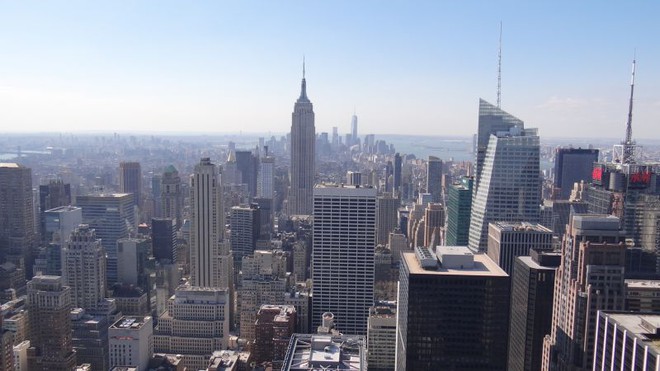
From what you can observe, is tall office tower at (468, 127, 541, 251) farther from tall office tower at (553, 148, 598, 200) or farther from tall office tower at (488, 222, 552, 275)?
tall office tower at (553, 148, 598, 200)

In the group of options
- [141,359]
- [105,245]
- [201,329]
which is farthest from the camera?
[105,245]

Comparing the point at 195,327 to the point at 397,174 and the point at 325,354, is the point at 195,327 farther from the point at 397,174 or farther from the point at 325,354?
the point at 397,174

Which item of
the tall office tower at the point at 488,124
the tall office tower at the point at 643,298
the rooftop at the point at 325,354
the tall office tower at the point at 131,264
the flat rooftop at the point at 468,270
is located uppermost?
the tall office tower at the point at 488,124

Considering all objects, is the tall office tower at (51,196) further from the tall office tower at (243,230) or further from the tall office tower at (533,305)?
the tall office tower at (533,305)

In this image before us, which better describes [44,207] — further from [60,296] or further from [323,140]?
[323,140]

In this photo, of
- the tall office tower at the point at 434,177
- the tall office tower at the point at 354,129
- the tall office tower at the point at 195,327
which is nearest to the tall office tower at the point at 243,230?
the tall office tower at the point at 195,327

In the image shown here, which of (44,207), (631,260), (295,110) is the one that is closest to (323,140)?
(295,110)

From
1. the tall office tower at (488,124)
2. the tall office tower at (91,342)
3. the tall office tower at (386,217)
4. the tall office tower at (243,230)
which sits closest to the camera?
the tall office tower at (91,342)
